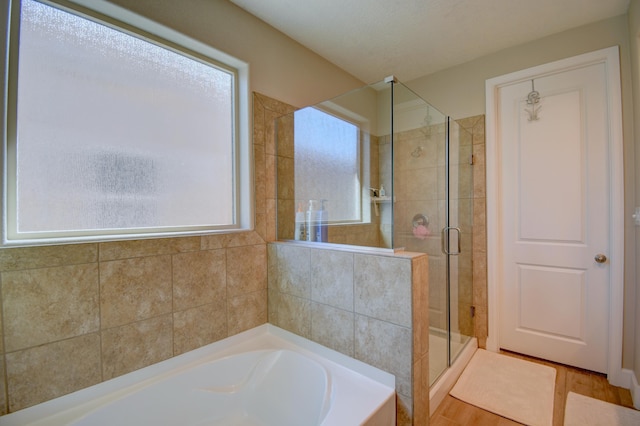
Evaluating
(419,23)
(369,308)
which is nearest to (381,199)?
(369,308)

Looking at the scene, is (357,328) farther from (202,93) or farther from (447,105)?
(447,105)

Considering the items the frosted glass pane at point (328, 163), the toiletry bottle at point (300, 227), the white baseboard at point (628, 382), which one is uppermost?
the frosted glass pane at point (328, 163)

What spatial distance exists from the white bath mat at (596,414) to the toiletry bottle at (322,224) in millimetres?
1736

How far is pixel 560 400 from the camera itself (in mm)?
1784

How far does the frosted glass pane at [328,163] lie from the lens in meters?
2.04

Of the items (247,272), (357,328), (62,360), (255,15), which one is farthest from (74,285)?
(255,15)

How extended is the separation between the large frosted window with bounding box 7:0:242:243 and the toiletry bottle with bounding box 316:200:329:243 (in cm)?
60

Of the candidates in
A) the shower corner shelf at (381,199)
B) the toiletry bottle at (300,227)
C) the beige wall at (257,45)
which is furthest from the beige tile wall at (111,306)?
the beige wall at (257,45)

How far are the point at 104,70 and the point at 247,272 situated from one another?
130 cm

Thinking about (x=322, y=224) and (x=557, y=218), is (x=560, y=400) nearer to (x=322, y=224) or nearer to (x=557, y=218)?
(x=557, y=218)

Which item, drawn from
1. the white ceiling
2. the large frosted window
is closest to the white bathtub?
the large frosted window

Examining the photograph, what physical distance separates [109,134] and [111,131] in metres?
0.02

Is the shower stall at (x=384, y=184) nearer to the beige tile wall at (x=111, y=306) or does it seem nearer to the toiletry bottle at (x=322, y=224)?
the toiletry bottle at (x=322, y=224)

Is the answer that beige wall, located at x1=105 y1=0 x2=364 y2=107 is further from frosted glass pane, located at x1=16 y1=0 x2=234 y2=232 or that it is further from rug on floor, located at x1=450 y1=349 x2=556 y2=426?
rug on floor, located at x1=450 y1=349 x2=556 y2=426
